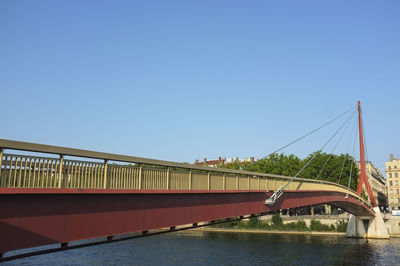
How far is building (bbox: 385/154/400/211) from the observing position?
122688 mm

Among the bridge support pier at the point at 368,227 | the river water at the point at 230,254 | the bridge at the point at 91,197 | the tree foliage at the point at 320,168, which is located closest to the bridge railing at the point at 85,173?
the bridge at the point at 91,197

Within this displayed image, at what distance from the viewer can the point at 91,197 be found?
14867 millimetres

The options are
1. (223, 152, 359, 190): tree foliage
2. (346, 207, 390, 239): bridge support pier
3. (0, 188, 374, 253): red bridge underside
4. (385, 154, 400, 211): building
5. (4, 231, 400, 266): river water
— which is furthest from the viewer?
(385, 154, 400, 211): building

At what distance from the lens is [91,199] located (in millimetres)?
14867

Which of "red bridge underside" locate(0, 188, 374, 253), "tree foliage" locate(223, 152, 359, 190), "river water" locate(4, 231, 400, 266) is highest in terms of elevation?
"tree foliage" locate(223, 152, 359, 190)

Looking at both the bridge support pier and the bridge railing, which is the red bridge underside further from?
the bridge support pier

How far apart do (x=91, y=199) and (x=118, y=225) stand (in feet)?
5.98

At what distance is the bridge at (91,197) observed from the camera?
40.5 feet

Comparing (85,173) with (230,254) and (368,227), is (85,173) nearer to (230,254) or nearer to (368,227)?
(230,254)

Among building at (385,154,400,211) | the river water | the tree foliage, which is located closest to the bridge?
the river water

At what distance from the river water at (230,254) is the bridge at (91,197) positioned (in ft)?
63.4

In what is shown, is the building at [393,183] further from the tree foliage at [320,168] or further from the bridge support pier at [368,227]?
the bridge support pier at [368,227]

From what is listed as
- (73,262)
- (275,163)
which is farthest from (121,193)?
(275,163)

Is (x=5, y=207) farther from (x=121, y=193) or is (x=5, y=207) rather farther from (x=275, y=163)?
(x=275, y=163)
